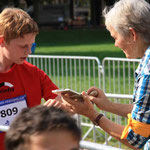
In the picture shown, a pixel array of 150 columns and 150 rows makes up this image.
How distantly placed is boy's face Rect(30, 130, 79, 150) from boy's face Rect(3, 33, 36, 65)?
181 centimetres

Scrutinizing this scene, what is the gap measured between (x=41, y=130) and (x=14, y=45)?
6.11 feet

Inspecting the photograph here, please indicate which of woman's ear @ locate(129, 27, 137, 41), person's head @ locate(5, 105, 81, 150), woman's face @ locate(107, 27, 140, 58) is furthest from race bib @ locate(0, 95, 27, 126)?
person's head @ locate(5, 105, 81, 150)

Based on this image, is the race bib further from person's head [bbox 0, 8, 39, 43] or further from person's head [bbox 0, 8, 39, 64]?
person's head [bbox 0, 8, 39, 43]

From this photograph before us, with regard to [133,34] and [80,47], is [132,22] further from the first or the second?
[80,47]

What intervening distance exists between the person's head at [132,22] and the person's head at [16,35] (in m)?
0.66

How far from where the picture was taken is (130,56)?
3.16 metres

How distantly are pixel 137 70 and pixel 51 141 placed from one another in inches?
59.1

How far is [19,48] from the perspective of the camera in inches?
132

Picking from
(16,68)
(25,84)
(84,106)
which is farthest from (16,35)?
(84,106)

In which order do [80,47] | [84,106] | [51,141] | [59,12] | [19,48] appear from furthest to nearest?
[59,12] → [80,47] → [19,48] → [84,106] → [51,141]

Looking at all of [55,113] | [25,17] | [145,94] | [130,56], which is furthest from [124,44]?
[55,113]

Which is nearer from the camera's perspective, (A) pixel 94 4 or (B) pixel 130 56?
(B) pixel 130 56

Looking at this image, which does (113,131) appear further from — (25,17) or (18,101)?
(25,17)

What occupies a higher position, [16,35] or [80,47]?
[16,35]
